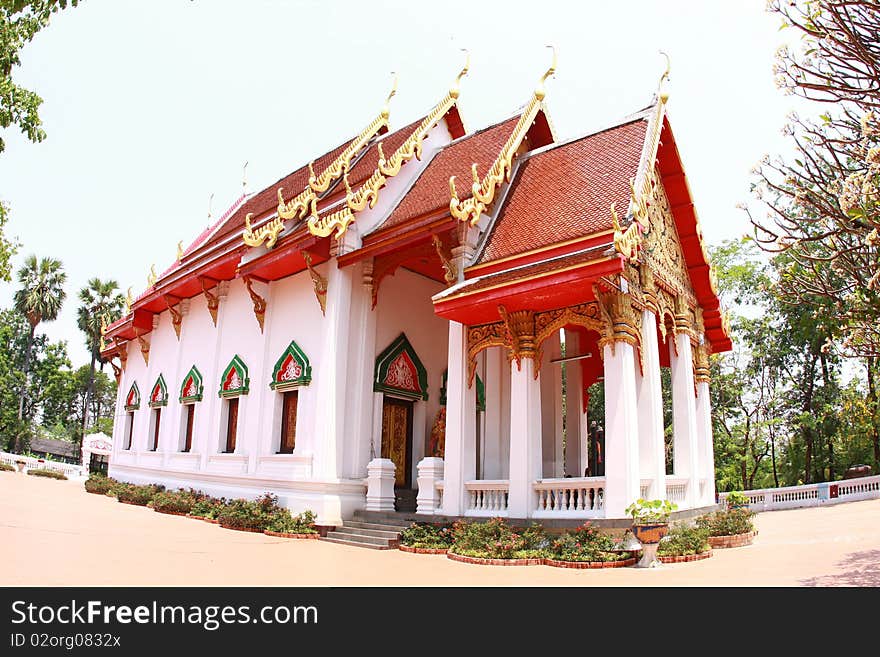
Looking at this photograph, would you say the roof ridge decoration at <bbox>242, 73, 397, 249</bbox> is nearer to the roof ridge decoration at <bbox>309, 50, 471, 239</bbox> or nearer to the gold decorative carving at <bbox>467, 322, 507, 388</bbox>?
the roof ridge decoration at <bbox>309, 50, 471, 239</bbox>

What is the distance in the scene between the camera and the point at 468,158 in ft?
40.3

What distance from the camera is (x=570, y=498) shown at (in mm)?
8383

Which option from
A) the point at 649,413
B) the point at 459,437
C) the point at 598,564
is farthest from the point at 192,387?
the point at 598,564

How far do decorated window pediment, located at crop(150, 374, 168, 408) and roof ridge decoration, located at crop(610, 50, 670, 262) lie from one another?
40.9ft

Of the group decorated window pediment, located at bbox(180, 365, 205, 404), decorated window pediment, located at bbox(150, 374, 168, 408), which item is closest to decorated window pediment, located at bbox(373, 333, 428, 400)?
decorated window pediment, located at bbox(180, 365, 205, 404)

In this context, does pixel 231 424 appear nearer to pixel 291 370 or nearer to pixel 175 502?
pixel 175 502

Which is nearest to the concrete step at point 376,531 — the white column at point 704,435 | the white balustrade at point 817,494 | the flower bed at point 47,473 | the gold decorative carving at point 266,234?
the gold decorative carving at point 266,234

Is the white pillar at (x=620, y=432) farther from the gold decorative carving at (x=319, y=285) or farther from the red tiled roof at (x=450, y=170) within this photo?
the gold decorative carving at (x=319, y=285)

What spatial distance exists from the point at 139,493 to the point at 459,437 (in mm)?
9101

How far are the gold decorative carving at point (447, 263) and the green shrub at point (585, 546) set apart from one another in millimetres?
4089

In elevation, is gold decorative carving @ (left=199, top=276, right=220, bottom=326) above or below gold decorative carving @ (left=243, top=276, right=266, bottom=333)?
above

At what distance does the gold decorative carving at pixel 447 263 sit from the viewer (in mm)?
10109

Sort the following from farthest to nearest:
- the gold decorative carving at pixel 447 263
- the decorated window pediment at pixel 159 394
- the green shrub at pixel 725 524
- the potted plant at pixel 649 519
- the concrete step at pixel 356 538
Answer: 1. the decorated window pediment at pixel 159 394
2. the gold decorative carving at pixel 447 263
3. the green shrub at pixel 725 524
4. the concrete step at pixel 356 538
5. the potted plant at pixel 649 519

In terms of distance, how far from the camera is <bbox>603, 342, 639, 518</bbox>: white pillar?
7949 mm
